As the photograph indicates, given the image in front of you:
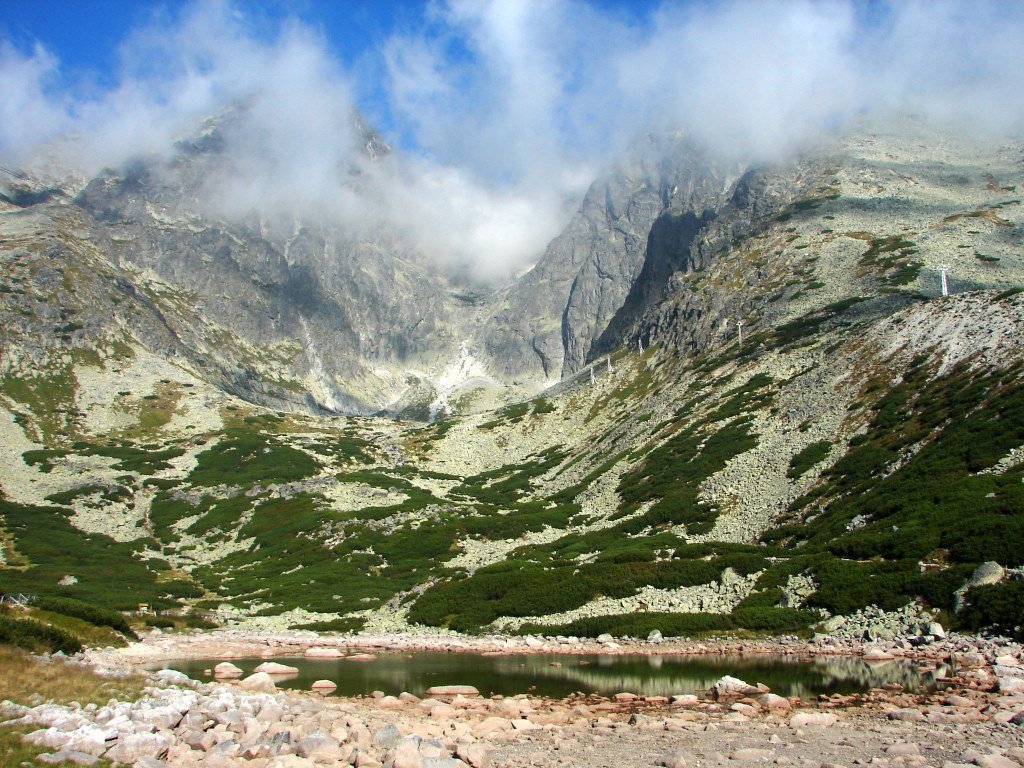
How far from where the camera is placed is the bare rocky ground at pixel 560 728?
41.0 feet

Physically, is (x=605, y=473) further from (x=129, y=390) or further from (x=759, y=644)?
(x=129, y=390)

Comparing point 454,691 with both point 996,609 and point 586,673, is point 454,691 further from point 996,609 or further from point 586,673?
point 996,609

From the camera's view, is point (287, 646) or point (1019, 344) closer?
point (287, 646)

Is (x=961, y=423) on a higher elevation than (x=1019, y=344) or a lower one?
lower

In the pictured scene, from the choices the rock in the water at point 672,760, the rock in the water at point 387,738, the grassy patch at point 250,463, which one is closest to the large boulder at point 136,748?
the rock in the water at point 387,738

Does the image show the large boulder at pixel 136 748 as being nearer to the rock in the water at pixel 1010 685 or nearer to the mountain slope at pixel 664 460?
the rock in the water at pixel 1010 685

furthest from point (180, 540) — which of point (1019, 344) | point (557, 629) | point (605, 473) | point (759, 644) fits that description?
point (1019, 344)

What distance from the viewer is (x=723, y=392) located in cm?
9062

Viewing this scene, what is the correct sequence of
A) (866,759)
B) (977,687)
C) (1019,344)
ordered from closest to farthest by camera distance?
(866,759), (977,687), (1019,344)

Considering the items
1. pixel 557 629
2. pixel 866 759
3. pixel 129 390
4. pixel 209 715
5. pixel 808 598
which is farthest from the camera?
pixel 129 390

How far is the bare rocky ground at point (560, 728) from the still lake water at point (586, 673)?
175cm

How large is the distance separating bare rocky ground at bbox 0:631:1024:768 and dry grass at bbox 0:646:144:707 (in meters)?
0.95

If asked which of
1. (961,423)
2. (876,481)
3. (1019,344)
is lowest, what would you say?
(876,481)

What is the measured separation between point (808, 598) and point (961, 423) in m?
22.9
